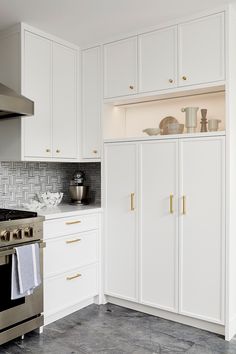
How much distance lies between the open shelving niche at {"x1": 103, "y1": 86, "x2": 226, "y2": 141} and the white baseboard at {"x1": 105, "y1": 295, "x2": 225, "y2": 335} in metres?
1.51

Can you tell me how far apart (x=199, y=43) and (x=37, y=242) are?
2.00 m

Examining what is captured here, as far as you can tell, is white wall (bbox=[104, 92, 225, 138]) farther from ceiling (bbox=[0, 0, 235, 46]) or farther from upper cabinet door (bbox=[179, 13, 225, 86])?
ceiling (bbox=[0, 0, 235, 46])

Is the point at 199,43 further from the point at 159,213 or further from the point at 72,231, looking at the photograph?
the point at 72,231

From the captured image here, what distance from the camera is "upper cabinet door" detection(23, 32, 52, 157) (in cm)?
302

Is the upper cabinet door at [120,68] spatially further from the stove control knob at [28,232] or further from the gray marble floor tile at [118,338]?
the gray marble floor tile at [118,338]

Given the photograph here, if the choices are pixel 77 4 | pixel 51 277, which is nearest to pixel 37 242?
pixel 51 277

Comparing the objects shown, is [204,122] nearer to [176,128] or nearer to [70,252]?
[176,128]

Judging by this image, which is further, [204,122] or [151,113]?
[151,113]

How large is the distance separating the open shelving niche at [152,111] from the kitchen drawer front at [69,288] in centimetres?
128

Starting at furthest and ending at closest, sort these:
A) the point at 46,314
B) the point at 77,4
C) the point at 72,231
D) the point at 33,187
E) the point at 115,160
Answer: the point at 33,187 → the point at 115,160 → the point at 72,231 → the point at 46,314 → the point at 77,4

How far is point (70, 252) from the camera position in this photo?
3084 mm

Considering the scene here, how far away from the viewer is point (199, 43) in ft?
9.12

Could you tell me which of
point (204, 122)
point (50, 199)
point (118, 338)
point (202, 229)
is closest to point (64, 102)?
point (50, 199)

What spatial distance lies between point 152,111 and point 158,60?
60 cm
